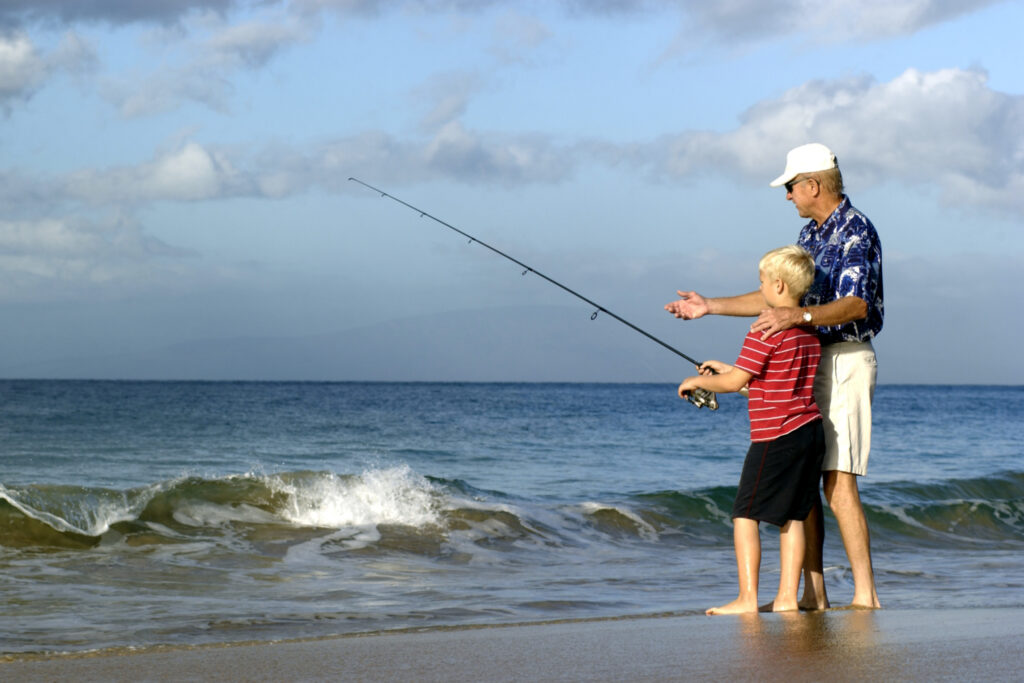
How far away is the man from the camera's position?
3.38 metres

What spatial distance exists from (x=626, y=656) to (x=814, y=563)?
3.93 feet

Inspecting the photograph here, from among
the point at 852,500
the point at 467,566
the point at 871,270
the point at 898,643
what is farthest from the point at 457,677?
the point at 467,566

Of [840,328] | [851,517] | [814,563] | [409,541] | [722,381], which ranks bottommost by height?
[409,541]

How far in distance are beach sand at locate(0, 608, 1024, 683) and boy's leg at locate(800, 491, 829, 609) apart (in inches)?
11.9

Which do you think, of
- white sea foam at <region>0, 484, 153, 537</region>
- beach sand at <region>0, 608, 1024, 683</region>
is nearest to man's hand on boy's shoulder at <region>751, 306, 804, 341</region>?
beach sand at <region>0, 608, 1024, 683</region>

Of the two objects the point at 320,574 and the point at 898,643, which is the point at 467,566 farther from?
the point at 898,643

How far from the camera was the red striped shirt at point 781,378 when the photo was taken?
3.24 m

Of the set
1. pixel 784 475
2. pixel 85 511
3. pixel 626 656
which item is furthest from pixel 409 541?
pixel 626 656

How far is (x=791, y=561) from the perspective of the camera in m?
3.37

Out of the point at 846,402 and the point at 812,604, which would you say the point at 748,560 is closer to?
the point at 812,604

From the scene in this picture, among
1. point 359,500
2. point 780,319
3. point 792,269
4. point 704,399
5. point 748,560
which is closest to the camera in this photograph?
point 780,319

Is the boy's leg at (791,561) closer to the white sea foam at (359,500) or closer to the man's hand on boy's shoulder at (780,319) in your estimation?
the man's hand on boy's shoulder at (780,319)

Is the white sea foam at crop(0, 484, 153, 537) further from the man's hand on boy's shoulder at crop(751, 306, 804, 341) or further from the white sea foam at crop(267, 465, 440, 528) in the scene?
the man's hand on boy's shoulder at crop(751, 306, 804, 341)

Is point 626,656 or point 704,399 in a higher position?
point 704,399
